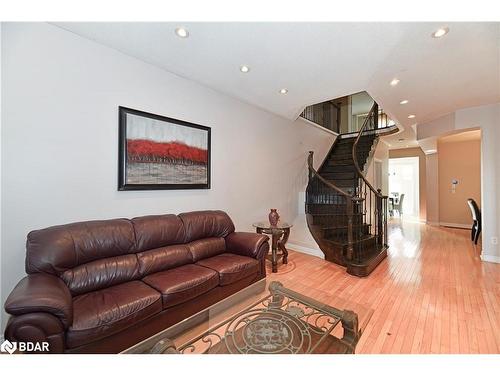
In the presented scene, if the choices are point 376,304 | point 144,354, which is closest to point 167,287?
point 144,354

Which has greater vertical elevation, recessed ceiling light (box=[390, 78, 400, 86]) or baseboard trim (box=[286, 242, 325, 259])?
recessed ceiling light (box=[390, 78, 400, 86])

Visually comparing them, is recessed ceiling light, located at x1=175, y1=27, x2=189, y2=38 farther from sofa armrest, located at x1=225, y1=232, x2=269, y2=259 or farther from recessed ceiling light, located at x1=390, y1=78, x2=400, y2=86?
recessed ceiling light, located at x1=390, y1=78, x2=400, y2=86

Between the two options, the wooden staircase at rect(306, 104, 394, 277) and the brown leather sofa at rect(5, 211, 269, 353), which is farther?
the wooden staircase at rect(306, 104, 394, 277)

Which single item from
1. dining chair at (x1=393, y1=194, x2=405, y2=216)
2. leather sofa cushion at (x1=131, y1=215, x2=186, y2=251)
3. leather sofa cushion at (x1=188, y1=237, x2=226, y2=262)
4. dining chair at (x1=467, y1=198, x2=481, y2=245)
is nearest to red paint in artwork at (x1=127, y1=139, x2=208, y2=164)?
leather sofa cushion at (x1=131, y1=215, x2=186, y2=251)

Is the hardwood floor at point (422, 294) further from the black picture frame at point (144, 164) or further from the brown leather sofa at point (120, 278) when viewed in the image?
the black picture frame at point (144, 164)

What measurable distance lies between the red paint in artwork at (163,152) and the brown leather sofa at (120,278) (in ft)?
2.37

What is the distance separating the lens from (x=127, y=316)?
1518mm

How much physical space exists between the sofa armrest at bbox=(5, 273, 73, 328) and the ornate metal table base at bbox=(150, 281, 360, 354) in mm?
633

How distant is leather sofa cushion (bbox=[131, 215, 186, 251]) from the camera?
219cm

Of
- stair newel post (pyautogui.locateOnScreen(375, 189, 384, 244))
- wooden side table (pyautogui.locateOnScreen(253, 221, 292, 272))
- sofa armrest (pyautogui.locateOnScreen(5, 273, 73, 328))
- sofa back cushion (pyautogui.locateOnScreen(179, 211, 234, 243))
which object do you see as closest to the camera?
sofa armrest (pyautogui.locateOnScreen(5, 273, 73, 328))

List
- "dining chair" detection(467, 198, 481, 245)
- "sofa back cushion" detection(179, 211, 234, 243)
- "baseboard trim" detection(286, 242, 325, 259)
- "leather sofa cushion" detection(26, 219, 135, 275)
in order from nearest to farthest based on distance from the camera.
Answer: "leather sofa cushion" detection(26, 219, 135, 275) < "sofa back cushion" detection(179, 211, 234, 243) < "baseboard trim" detection(286, 242, 325, 259) < "dining chair" detection(467, 198, 481, 245)

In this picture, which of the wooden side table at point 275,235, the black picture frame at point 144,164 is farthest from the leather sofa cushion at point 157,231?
the wooden side table at point 275,235

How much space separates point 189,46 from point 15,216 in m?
2.26
